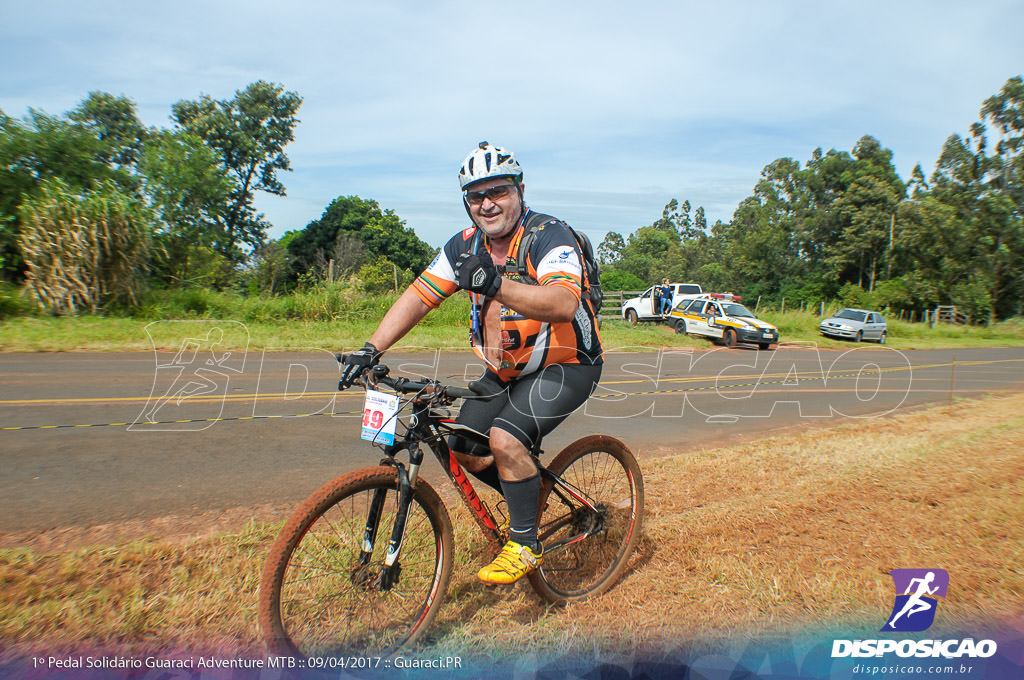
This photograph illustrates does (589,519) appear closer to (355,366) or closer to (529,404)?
(529,404)

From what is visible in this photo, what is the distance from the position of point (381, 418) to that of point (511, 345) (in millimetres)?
763

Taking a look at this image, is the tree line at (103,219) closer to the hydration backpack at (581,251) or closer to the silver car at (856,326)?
the hydration backpack at (581,251)

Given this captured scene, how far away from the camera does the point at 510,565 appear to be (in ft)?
9.91

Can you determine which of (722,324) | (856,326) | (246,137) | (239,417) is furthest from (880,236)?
(239,417)

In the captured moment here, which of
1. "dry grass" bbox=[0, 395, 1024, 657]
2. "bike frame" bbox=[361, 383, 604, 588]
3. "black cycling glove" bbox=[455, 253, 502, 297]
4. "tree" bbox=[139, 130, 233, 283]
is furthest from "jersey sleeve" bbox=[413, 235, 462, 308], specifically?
"tree" bbox=[139, 130, 233, 283]

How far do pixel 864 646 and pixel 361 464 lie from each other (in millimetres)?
4296

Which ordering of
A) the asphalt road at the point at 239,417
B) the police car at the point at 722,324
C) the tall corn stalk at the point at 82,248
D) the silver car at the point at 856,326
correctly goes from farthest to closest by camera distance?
the silver car at the point at 856,326
the police car at the point at 722,324
the tall corn stalk at the point at 82,248
the asphalt road at the point at 239,417

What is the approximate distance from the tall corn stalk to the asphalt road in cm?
419

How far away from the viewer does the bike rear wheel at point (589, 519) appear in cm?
344

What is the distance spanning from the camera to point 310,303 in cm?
1903

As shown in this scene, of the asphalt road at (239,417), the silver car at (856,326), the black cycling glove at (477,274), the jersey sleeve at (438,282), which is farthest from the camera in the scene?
the silver car at (856,326)

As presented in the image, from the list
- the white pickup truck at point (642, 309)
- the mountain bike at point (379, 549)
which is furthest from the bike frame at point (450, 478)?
the white pickup truck at point (642, 309)

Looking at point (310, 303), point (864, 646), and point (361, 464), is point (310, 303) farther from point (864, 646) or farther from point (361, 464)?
point (864, 646)

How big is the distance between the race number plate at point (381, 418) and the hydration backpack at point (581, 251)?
836 mm
